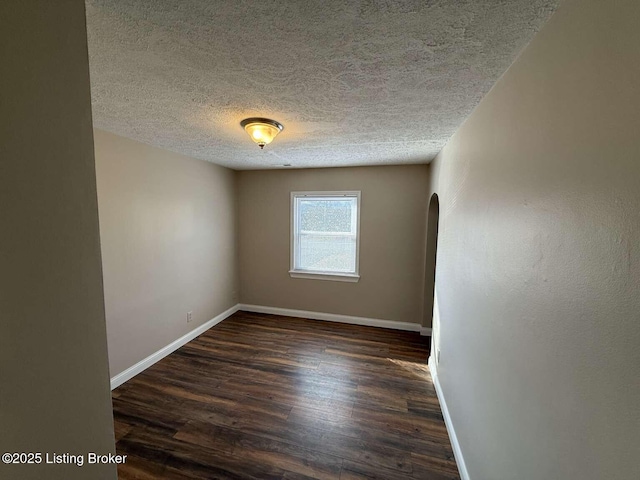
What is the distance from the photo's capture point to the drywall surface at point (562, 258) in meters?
0.59

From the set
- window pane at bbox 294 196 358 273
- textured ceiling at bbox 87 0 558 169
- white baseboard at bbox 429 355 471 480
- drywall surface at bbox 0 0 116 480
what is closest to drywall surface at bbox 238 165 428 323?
window pane at bbox 294 196 358 273

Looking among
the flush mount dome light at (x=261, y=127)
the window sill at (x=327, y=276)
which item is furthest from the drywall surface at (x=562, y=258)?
the window sill at (x=327, y=276)

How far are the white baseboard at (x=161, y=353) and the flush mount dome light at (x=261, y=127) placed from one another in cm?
258

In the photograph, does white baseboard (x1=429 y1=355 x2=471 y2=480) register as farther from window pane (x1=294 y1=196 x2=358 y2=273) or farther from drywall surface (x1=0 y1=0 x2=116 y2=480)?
drywall surface (x1=0 y1=0 x2=116 y2=480)

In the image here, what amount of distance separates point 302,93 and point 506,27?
0.97 meters

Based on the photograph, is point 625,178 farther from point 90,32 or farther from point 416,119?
point 90,32

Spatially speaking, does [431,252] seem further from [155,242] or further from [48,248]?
[48,248]

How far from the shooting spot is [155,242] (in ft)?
9.29

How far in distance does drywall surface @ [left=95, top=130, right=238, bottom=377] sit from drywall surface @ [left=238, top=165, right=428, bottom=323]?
0.52 meters

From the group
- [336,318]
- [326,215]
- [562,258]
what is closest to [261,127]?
[562,258]

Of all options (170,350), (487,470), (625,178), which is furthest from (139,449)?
(625,178)

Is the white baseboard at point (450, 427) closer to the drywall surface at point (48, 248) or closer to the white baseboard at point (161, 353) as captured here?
the drywall surface at point (48, 248)

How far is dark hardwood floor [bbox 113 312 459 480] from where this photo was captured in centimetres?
168

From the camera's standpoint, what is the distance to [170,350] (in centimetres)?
306
